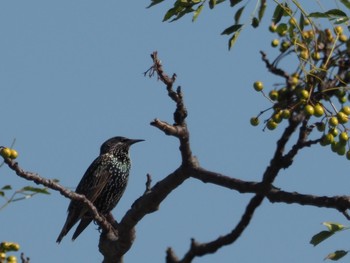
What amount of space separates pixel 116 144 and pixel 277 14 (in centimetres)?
583

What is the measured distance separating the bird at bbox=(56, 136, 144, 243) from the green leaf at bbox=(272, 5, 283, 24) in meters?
4.49

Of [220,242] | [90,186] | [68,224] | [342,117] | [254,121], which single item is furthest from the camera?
[90,186]

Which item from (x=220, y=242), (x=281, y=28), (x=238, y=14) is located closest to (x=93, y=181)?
(x=238, y=14)

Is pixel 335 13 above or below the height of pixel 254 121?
above

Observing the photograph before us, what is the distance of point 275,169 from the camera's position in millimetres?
3625

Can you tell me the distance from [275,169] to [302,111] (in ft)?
1.26

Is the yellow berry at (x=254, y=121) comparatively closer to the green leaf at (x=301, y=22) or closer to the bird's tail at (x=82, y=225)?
the green leaf at (x=301, y=22)

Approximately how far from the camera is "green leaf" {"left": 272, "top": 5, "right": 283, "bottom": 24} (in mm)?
3992

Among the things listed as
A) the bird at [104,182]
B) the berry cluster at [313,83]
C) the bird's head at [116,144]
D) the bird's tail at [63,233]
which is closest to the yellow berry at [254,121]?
the berry cluster at [313,83]

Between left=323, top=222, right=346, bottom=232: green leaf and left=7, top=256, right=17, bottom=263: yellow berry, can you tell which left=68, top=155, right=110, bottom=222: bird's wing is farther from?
left=323, top=222, right=346, bottom=232: green leaf

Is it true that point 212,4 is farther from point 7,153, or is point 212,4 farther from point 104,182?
point 104,182

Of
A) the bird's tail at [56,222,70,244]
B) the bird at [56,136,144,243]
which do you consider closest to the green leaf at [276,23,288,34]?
the bird at [56,136,144,243]

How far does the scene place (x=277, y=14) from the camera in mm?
3998

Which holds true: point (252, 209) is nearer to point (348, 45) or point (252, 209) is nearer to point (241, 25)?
point (348, 45)
